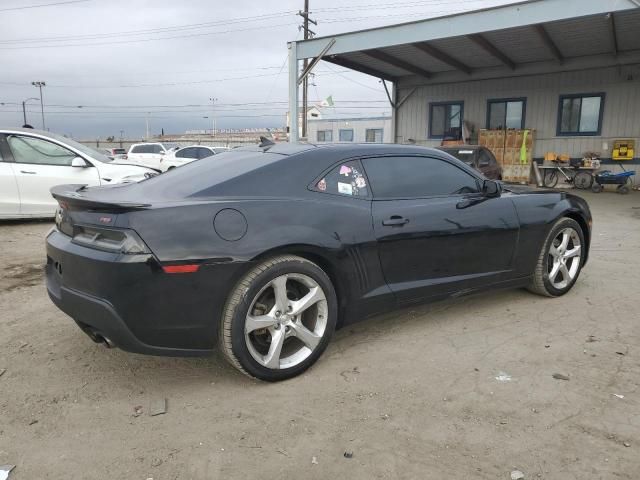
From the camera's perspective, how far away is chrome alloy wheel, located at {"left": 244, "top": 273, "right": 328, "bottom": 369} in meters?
2.87

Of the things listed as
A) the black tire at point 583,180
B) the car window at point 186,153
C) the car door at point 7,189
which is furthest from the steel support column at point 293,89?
Answer: the black tire at point 583,180

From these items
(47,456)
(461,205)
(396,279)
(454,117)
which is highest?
(454,117)

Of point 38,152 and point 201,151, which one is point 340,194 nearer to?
point 38,152

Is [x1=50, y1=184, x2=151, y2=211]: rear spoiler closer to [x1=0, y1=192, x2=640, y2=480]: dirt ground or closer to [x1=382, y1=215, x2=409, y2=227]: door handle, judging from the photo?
[x1=0, y1=192, x2=640, y2=480]: dirt ground

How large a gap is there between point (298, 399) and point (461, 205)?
6.36 ft

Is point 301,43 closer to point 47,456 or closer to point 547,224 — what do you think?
point 547,224

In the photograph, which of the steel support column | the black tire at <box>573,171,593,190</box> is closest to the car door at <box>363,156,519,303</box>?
the steel support column

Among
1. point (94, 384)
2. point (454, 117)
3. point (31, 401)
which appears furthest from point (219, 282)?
point (454, 117)

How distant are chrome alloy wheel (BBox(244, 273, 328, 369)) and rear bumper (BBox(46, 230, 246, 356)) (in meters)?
0.25

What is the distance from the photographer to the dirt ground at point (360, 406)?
2250 mm

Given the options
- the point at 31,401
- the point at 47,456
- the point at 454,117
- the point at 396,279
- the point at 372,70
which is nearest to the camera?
the point at 47,456

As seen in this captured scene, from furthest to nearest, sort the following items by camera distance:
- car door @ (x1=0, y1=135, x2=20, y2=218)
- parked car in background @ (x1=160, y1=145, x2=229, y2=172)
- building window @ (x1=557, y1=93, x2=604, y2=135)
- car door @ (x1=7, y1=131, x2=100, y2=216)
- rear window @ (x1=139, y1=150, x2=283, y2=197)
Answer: parked car in background @ (x1=160, y1=145, x2=229, y2=172)
building window @ (x1=557, y1=93, x2=604, y2=135)
car door @ (x1=7, y1=131, x2=100, y2=216)
car door @ (x1=0, y1=135, x2=20, y2=218)
rear window @ (x1=139, y1=150, x2=283, y2=197)

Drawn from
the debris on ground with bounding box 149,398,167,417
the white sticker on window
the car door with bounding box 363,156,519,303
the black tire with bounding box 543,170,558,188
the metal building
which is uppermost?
the metal building

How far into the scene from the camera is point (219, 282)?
8.77 feet
